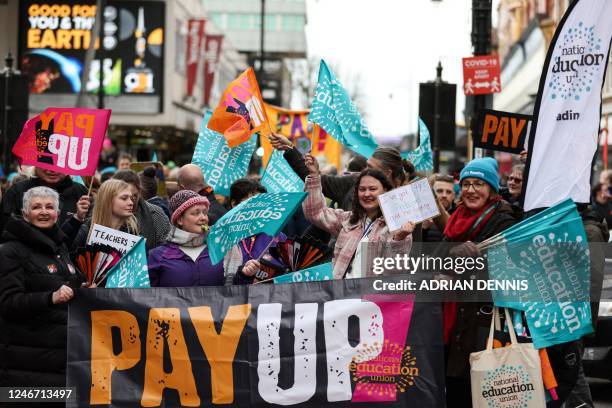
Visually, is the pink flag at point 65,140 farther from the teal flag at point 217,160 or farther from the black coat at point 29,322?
the black coat at point 29,322

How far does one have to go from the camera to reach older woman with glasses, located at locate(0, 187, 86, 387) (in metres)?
6.45

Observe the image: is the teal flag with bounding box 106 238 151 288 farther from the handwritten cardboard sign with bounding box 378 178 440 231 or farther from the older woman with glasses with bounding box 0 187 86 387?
the handwritten cardboard sign with bounding box 378 178 440 231

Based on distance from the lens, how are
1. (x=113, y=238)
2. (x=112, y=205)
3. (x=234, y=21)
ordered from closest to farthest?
(x=113, y=238) → (x=112, y=205) → (x=234, y=21)

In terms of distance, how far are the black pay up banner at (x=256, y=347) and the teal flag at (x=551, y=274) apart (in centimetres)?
52

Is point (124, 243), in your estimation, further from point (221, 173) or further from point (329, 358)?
point (221, 173)

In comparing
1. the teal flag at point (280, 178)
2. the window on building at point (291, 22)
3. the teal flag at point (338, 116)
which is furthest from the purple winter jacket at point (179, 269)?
the window on building at point (291, 22)

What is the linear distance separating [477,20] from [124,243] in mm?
7945

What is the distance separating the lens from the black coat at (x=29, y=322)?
6.50 m

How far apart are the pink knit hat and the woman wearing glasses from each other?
5.19 ft

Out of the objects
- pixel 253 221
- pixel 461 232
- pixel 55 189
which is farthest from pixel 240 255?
pixel 55 189

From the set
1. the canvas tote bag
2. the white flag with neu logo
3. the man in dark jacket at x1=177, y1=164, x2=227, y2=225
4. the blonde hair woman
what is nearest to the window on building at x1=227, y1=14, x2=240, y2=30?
the man in dark jacket at x1=177, y1=164, x2=227, y2=225

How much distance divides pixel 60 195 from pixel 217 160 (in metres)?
1.65

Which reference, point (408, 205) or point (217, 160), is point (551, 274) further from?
point (217, 160)

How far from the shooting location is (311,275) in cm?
674
